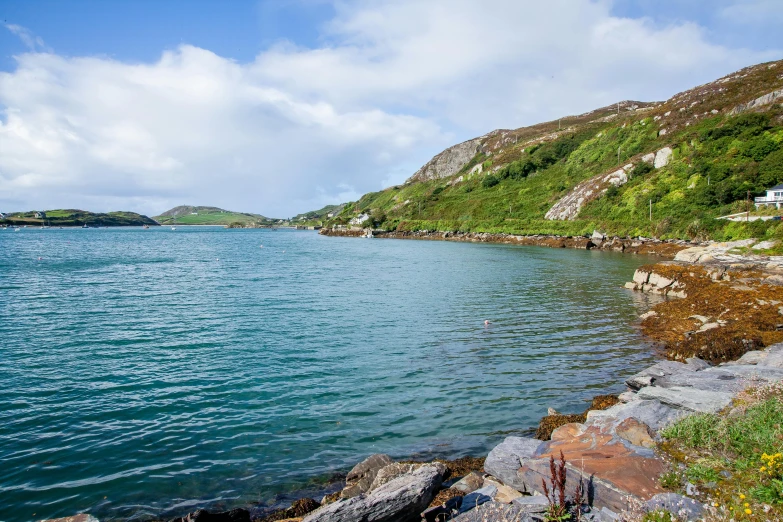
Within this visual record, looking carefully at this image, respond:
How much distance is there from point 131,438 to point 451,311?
20947 millimetres

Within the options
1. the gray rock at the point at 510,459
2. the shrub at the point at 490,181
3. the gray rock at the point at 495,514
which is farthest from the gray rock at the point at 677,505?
the shrub at the point at 490,181

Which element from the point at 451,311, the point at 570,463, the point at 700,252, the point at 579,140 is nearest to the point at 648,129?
the point at 579,140

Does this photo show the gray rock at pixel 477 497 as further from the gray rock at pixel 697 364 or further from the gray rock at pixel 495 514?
the gray rock at pixel 697 364

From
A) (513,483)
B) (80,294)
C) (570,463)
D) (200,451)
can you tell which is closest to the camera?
(570,463)

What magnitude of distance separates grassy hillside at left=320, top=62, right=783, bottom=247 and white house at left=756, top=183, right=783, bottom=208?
11.3 feet

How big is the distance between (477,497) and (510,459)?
58.7 inches

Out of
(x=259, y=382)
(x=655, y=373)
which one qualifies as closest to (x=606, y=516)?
(x=655, y=373)

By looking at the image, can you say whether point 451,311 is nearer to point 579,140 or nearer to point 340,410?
point 340,410

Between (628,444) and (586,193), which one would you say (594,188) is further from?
(628,444)

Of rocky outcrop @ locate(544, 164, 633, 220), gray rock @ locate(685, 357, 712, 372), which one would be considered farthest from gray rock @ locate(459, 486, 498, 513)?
rocky outcrop @ locate(544, 164, 633, 220)

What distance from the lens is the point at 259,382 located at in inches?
681

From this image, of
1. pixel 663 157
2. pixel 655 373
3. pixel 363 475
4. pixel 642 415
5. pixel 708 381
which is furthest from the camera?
pixel 663 157

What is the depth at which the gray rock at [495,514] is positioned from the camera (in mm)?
7152

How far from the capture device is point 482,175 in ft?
551
